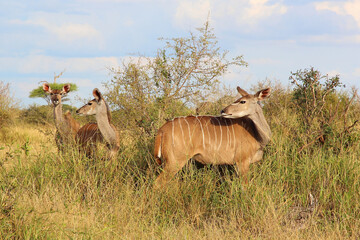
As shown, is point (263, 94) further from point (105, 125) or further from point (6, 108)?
point (6, 108)

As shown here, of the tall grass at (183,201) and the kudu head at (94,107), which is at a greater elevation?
the kudu head at (94,107)

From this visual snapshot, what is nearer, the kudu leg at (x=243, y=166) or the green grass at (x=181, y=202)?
the green grass at (x=181, y=202)

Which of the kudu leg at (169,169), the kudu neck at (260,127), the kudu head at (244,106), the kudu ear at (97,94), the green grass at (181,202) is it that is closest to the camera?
the green grass at (181,202)

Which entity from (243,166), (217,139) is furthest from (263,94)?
(243,166)

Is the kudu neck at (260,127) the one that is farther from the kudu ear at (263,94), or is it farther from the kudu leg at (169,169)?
the kudu leg at (169,169)

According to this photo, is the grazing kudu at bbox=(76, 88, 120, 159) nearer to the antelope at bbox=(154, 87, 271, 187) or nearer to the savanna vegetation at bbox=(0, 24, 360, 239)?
the savanna vegetation at bbox=(0, 24, 360, 239)

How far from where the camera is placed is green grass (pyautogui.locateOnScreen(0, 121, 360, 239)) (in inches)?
139

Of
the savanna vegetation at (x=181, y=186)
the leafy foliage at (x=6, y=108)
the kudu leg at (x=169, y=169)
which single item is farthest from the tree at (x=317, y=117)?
the leafy foliage at (x=6, y=108)

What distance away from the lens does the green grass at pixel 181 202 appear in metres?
3.54

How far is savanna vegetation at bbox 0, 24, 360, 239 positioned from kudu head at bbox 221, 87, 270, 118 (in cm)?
63

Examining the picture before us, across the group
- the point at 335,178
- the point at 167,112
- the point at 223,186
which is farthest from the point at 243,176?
the point at 167,112

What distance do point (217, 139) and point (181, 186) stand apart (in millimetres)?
715

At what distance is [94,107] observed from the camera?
5613 mm

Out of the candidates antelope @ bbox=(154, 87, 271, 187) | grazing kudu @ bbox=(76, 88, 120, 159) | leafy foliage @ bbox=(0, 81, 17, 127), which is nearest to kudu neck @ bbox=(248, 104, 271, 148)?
antelope @ bbox=(154, 87, 271, 187)
